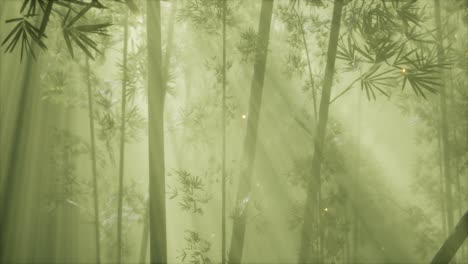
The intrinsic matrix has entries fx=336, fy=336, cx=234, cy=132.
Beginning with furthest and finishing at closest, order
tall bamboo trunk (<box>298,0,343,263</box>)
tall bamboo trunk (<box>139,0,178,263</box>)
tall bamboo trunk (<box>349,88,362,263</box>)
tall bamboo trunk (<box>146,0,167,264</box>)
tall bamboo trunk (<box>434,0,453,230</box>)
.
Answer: tall bamboo trunk (<box>349,88,362,263</box>), tall bamboo trunk (<box>139,0,178,263</box>), tall bamboo trunk (<box>434,0,453,230</box>), tall bamboo trunk (<box>298,0,343,263</box>), tall bamboo trunk (<box>146,0,167,264</box>)

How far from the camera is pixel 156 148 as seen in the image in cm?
167

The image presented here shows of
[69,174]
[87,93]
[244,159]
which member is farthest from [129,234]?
[244,159]

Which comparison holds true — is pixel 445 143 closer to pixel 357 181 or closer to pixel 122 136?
pixel 357 181

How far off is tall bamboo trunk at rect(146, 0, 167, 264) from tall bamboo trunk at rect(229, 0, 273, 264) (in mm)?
519

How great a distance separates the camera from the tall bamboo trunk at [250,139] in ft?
6.62

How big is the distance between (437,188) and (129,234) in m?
2.98

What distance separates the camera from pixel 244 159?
6.83 feet

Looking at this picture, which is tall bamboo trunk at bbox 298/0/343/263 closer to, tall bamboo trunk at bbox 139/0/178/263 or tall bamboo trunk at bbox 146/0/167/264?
tall bamboo trunk at bbox 146/0/167/264

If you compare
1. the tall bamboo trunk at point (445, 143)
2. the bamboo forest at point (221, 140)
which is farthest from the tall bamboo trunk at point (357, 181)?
A: the tall bamboo trunk at point (445, 143)

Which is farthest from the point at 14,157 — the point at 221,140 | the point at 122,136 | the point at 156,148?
the point at 156,148

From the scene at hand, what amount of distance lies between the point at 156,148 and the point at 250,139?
2.04 ft

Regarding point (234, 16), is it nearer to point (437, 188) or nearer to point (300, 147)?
point (300, 147)

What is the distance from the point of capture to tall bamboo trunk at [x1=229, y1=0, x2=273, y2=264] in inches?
79.4

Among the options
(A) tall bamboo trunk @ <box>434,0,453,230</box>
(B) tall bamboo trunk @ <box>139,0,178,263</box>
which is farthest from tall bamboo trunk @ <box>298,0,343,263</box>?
(B) tall bamboo trunk @ <box>139,0,178,263</box>
